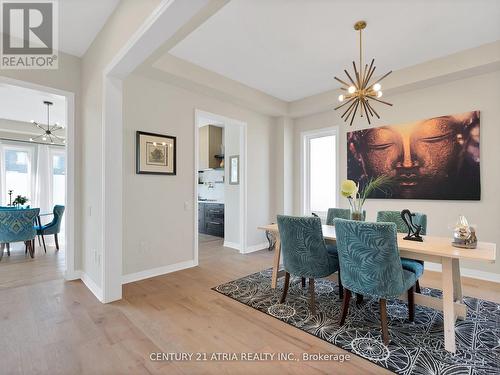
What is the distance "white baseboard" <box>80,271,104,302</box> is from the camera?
2.71m

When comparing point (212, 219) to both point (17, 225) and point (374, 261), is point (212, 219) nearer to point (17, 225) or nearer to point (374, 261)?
point (17, 225)

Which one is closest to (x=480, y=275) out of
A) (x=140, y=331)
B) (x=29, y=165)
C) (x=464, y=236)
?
(x=464, y=236)

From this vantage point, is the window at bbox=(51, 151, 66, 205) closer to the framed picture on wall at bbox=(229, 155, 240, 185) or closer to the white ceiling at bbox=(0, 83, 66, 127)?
the white ceiling at bbox=(0, 83, 66, 127)

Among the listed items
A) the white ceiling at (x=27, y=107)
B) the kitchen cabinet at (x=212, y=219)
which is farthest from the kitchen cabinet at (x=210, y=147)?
the white ceiling at (x=27, y=107)

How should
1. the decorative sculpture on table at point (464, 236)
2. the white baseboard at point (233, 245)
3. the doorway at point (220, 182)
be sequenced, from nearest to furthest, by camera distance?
the decorative sculpture on table at point (464, 236), the doorway at point (220, 182), the white baseboard at point (233, 245)

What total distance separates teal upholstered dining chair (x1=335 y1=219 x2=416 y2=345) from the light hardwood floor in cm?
50

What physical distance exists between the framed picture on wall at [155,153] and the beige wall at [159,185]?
0.24 ft

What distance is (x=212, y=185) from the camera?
716 centimetres

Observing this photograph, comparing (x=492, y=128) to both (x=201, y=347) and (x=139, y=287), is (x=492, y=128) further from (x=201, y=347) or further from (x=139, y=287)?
(x=139, y=287)

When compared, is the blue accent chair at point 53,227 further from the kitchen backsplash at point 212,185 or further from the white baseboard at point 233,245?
the kitchen backsplash at point 212,185

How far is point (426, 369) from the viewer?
1.68 meters

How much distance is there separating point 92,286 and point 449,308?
3.49 metres

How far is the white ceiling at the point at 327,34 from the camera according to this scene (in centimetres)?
239

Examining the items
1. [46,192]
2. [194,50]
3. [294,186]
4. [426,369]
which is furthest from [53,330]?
[46,192]
